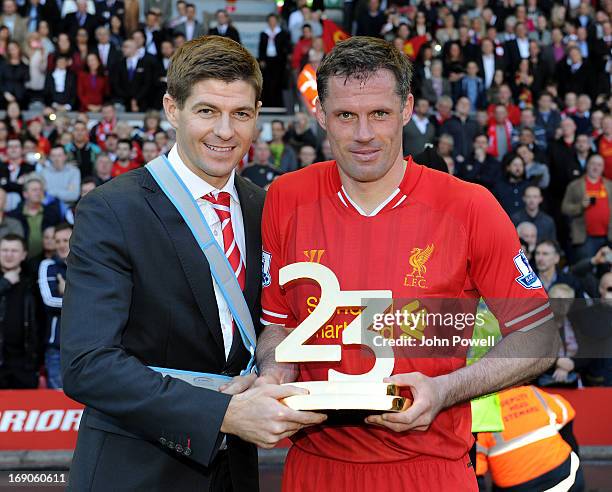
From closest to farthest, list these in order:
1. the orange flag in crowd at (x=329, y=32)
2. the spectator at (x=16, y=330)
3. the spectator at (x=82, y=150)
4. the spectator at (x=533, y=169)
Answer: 1. the spectator at (x=16, y=330)
2. the spectator at (x=82, y=150)
3. the spectator at (x=533, y=169)
4. the orange flag in crowd at (x=329, y=32)

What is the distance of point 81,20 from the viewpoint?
14523 mm

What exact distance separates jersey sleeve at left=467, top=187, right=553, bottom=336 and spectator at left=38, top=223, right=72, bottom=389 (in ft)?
19.1

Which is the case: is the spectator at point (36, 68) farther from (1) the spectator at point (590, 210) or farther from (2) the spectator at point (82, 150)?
(1) the spectator at point (590, 210)

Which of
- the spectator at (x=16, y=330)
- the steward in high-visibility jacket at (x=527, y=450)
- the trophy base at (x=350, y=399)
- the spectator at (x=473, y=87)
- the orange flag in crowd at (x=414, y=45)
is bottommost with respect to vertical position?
the spectator at (x=16, y=330)

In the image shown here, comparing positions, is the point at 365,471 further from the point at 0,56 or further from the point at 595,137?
the point at 0,56

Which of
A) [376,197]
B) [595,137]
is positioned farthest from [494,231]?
[595,137]

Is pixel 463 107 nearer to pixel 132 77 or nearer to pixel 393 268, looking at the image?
pixel 132 77

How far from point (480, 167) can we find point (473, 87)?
111 inches

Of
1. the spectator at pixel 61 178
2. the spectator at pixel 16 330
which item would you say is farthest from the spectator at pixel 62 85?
the spectator at pixel 16 330

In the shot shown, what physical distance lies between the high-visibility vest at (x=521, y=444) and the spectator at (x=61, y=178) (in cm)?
673

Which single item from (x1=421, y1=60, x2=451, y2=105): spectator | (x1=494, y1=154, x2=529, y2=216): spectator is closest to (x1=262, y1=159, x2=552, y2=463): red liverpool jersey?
(x1=494, y1=154, x2=529, y2=216): spectator

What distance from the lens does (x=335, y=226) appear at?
3064 mm

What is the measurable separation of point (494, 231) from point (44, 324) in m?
6.24

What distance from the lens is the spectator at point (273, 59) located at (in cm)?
1489
